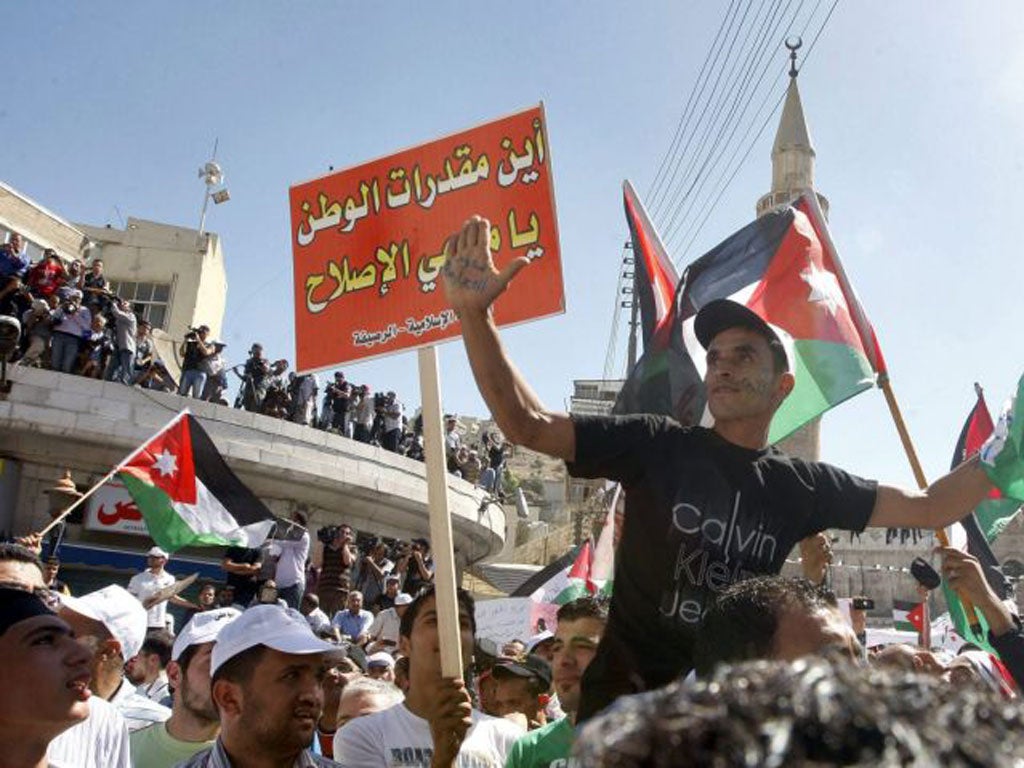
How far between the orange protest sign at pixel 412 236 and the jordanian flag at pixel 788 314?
2.73 feet

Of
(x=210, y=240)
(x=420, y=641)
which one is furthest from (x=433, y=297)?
(x=210, y=240)

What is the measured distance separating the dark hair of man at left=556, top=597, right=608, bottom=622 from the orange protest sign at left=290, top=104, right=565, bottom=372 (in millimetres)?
1215

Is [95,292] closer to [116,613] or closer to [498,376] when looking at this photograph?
[116,613]

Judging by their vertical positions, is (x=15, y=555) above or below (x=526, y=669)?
above

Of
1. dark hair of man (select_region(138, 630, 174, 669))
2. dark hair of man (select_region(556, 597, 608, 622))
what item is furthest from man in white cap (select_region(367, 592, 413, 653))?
dark hair of man (select_region(556, 597, 608, 622))

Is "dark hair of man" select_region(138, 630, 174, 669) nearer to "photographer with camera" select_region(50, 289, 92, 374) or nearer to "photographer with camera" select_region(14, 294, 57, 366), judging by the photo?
"photographer with camera" select_region(14, 294, 57, 366)

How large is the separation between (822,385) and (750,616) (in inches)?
→ 99.8

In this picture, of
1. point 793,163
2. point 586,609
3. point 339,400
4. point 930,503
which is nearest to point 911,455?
point 930,503

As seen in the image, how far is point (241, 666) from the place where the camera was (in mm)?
2891

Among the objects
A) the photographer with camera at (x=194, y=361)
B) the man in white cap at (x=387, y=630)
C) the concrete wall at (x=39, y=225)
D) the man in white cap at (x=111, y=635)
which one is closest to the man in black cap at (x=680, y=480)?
the man in white cap at (x=111, y=635)

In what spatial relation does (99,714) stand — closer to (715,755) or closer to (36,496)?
(715,755)

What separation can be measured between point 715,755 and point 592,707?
187 cm

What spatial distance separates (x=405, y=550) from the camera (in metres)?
17.1

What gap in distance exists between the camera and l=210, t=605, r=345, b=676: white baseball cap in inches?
114
